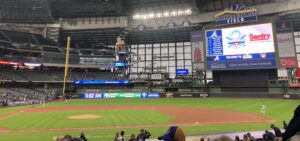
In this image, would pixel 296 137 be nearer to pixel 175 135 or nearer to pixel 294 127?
pixel 294 127

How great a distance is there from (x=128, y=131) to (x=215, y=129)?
7524 mm

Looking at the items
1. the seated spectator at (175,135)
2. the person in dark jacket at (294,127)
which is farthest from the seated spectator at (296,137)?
the seated spectator at (175,135)

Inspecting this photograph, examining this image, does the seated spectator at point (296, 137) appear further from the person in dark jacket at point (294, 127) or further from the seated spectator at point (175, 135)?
the seated spectator at point (175, 135)

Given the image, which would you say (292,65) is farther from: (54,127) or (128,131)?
(54,127)

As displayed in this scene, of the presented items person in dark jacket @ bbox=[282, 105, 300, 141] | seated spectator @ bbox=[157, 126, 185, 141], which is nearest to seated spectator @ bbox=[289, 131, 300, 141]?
person in dark jacket @ bbox=[282, 105, 300, 141]

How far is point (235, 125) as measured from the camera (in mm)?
22344

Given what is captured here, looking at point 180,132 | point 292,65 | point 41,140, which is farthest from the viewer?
point 292,65

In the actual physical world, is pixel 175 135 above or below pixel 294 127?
below

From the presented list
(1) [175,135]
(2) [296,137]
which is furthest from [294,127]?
(1) [175,135]

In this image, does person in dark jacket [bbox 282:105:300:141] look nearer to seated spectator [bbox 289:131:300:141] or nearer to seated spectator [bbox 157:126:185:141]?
seated spectator [bbox 289:131:300:141]

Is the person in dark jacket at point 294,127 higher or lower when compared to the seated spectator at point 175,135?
higher

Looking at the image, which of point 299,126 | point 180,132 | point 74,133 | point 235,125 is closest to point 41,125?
point 74,133

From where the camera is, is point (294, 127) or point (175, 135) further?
point (175, 135)

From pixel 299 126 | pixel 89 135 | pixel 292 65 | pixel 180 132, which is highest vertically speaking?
pixel 292 65
